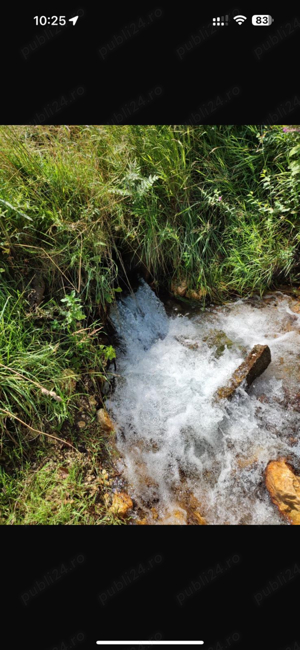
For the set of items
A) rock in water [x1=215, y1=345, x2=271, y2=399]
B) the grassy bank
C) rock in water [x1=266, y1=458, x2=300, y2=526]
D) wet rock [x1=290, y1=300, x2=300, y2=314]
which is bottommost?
rock in water [x1=266, y1=458, x2=300, y2=526]

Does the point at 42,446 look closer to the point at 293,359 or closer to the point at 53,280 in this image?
the point at 53,280

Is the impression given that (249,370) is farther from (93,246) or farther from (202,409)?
(93,246)

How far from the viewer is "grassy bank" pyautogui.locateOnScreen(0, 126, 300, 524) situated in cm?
214

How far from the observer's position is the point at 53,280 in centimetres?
266

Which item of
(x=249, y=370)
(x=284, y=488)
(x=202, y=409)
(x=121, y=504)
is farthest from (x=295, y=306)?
(x=121, y=504)

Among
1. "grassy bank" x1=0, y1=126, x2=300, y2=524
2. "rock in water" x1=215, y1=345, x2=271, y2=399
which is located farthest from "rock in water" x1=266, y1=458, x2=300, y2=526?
"grassy bank" x1=0, y1=126, x2=300, y2=524

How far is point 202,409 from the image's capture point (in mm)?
2619

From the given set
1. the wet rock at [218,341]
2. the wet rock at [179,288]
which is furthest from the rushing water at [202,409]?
the wet rock at [179,288]

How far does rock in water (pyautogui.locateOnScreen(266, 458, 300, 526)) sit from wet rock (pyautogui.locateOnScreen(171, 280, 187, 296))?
158 cm

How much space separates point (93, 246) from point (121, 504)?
5.59 feet

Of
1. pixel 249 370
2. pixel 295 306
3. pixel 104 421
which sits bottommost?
pixel 295 306
